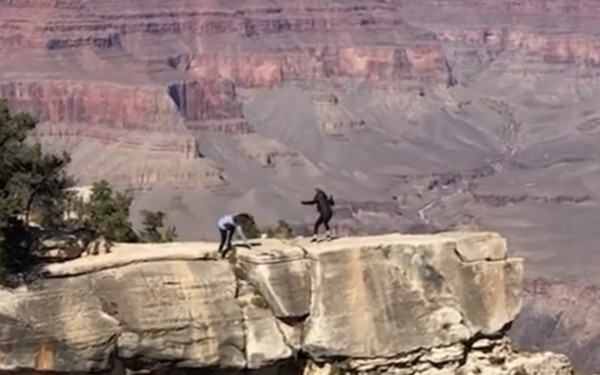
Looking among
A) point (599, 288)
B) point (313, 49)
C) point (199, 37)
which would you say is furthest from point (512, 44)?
point (599, 288)

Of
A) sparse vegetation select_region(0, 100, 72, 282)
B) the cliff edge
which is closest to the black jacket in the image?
the cliff edge

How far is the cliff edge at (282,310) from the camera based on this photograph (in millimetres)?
20672

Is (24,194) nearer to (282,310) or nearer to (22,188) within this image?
(22,188)

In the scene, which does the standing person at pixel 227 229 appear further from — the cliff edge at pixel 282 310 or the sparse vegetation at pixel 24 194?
the sparse vegetation at pixel 24 194

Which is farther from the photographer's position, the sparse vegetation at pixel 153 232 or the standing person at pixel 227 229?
the sparse vegetation at pixel 153 232

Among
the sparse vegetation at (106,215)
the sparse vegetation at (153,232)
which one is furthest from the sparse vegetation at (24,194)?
the sparse vegetation at (153,232)

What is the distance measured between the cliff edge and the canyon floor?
2418 inches

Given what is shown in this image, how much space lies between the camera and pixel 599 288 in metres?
89.2

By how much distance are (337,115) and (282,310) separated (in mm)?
142102

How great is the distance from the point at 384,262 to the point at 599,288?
68902 millimetres

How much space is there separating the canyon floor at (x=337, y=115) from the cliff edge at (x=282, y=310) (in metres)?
61.4

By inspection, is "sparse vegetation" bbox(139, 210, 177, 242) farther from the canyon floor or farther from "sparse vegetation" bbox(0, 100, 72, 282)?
the canyon floor

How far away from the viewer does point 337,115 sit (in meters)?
164

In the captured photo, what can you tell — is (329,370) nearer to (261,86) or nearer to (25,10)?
(25,10)
